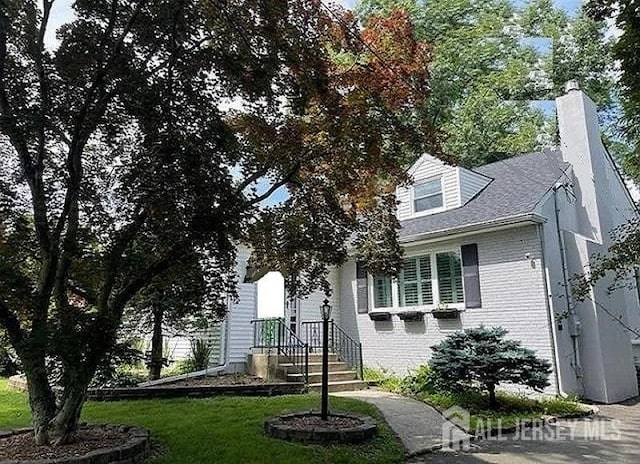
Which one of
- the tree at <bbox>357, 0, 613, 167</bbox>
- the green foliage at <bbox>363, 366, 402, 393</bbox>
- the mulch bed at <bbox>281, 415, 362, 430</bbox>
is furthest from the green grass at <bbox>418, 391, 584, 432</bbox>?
the tree at <bbox>357, 0, 613, 167</bbox>

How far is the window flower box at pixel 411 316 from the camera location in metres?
11.1

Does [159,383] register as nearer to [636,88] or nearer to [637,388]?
[636,88]

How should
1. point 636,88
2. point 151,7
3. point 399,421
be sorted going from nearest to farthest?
point 636,88
point 151,7
point 399,421

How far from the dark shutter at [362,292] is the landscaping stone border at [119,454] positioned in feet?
25.6

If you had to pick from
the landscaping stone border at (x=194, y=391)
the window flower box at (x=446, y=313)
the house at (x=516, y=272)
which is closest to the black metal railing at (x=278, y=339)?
the house at (x=516, y=272)

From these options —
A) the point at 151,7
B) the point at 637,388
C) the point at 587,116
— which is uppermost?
the point at 587,116

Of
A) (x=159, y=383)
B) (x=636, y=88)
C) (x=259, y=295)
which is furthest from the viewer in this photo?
(x=259, y=295)

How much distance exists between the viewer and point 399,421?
7.01m

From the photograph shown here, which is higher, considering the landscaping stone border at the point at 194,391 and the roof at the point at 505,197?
the roof at the point at 505,197

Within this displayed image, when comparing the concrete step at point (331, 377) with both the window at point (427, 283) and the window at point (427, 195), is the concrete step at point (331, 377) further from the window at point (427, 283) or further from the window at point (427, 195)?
the window at point (427, 195)

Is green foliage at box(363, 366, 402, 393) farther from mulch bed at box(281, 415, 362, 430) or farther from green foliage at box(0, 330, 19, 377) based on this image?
green foliage at box(0, 330, 19, 377)

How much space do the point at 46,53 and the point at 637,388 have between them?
1267 cm

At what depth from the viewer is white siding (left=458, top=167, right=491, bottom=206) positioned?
11.6 meters

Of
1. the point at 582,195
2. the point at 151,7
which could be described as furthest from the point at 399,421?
the point at 582,195
